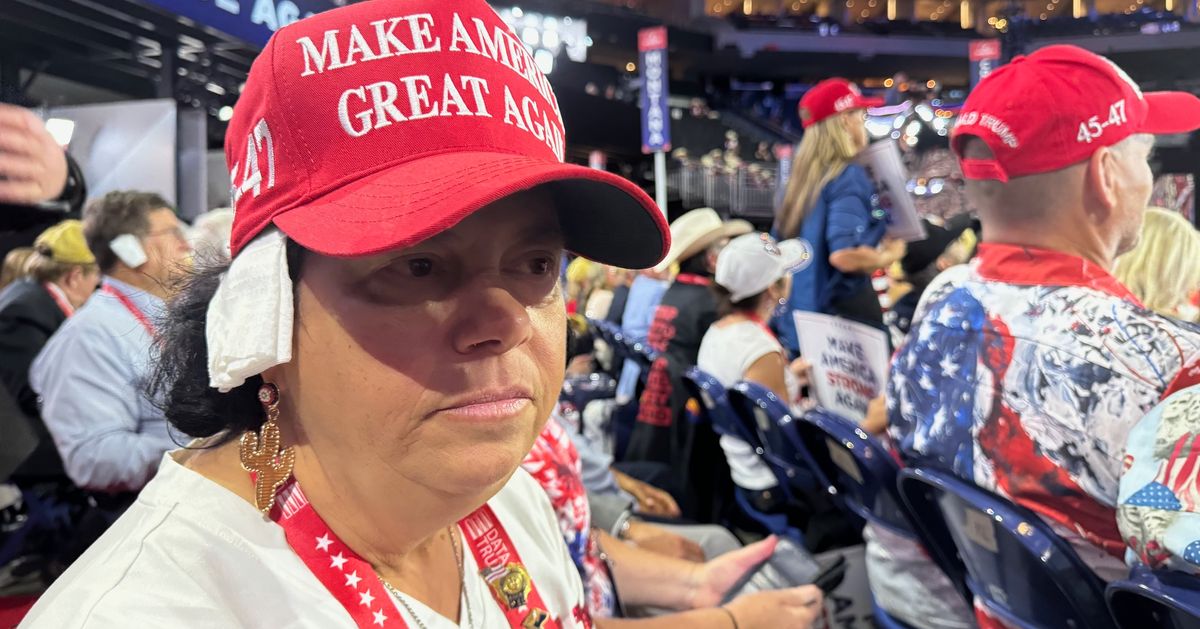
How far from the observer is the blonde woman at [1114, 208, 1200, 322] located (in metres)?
2.44

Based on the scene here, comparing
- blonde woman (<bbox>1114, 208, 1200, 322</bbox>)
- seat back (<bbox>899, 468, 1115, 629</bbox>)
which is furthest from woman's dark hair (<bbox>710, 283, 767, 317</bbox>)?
seat back (<bbox>899, 468, 1115, 629</bbox>)

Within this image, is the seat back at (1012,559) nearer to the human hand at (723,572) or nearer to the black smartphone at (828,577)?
the black smartphone at (828,577)

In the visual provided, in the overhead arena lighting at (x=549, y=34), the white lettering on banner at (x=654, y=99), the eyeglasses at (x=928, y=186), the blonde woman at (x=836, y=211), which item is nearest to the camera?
the blonde woman at (x=836, y=211)

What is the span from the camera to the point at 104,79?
677 cm

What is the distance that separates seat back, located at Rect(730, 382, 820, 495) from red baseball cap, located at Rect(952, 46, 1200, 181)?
964 millimetres

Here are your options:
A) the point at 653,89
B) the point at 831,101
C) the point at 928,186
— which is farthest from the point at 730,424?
the point at 928,186

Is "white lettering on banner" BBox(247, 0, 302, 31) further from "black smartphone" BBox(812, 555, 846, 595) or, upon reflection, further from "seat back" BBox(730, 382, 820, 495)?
"black smartphone" BBox(812, 555, 846, 595)

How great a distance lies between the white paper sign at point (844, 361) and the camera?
94.7 inches

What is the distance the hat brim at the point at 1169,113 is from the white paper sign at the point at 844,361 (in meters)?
0.79

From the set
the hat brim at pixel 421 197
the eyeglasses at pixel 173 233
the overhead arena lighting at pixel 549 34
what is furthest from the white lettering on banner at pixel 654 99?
the hat brim at pixel 421 197

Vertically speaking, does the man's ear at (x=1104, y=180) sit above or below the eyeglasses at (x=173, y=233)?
below

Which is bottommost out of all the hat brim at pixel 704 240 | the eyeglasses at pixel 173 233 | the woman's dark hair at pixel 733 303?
the woman's dark hair at pixel 733 303

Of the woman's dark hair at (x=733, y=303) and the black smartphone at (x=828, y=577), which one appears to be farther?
the woman's dark hair at (x=733, y=303)

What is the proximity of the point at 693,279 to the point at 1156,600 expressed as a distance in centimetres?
358
